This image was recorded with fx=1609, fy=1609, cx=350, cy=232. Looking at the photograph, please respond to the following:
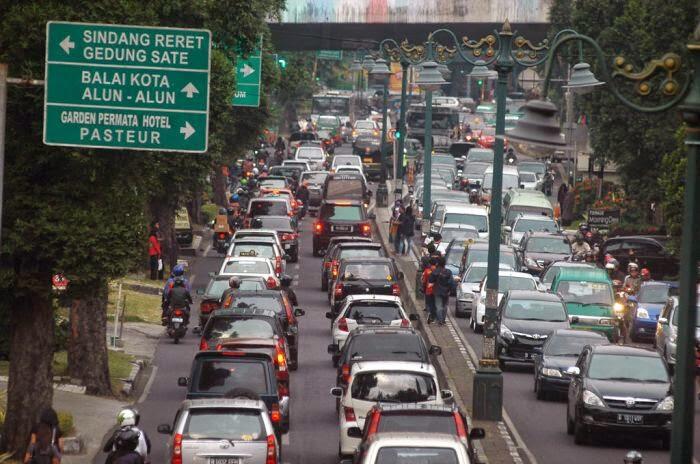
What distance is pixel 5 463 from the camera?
21.0m

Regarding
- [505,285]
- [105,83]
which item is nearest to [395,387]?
[105,83]

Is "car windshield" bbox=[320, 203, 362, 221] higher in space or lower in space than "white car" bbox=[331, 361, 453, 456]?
higher

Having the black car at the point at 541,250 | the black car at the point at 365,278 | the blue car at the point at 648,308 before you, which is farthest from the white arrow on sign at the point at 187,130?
the black car at the point at 541,250

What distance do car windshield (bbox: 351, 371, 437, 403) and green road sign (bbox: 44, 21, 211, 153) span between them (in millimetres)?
5120

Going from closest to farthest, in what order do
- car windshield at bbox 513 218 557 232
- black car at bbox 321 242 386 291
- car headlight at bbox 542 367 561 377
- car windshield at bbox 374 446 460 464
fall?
car windshield at bbox 374 446 460 464
car headlight at bbox 542 367 561 377
black car at bbox 321 242 386 291
car windshield at bbox 513 218 557 232

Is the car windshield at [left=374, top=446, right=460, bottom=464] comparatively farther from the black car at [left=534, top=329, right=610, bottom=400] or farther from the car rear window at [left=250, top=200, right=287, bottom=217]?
the car rear window at [left=250, top=200, right=287, bottom=217]

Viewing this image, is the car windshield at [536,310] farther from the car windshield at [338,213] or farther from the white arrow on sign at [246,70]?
the car windshield at [338,213]

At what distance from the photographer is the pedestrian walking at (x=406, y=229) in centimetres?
5222

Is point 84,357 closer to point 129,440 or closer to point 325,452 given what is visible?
point 325,452

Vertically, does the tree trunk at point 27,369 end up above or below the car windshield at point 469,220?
below

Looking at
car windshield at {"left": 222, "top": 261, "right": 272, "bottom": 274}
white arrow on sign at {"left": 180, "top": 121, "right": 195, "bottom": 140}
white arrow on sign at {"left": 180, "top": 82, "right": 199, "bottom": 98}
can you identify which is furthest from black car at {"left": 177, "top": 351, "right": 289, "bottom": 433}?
car windshield at {"left": 222, "top": 261, "right": 272, "bottom": 274}

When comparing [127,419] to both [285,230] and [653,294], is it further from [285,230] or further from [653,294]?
[285,230]

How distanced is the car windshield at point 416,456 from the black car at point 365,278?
22469 millimetres

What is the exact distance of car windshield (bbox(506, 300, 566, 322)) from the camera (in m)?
33.8
